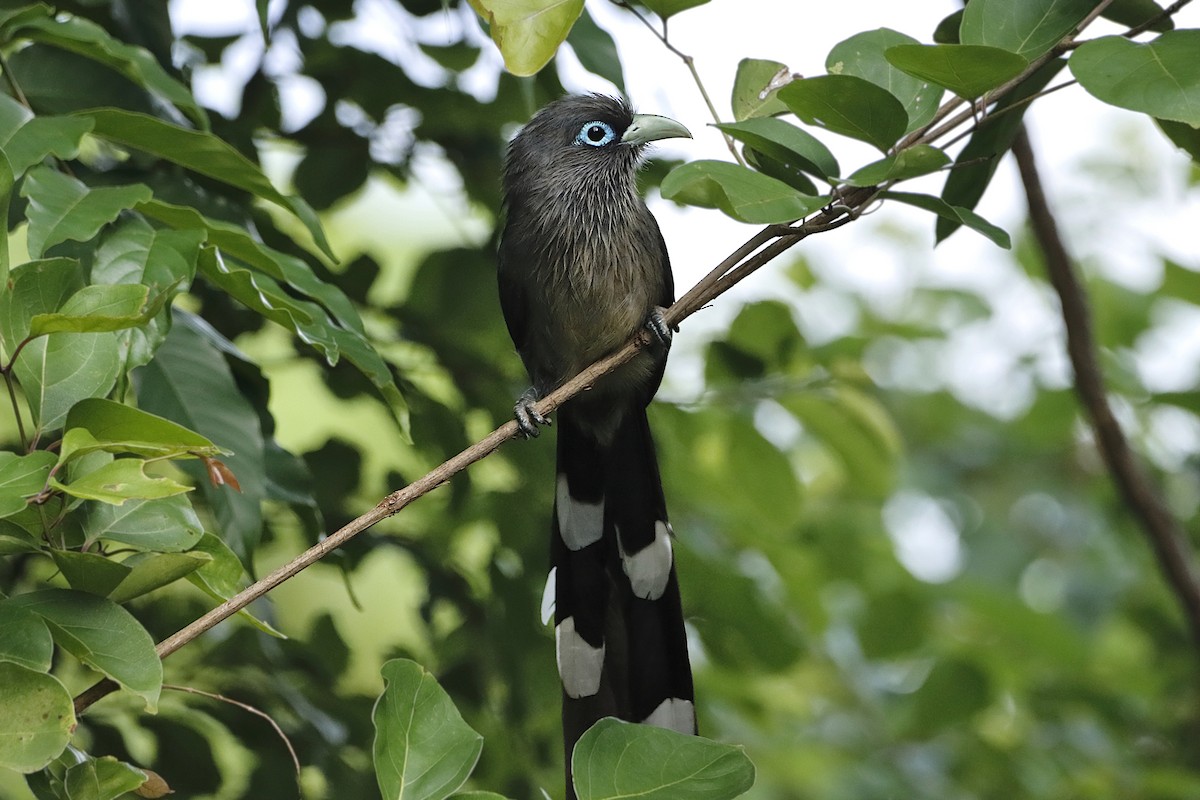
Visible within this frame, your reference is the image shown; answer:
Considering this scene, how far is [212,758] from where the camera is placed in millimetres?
2973

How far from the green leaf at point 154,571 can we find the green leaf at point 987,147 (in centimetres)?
151

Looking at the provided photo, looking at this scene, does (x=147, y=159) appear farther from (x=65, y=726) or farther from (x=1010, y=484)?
(x=1010, y=484)

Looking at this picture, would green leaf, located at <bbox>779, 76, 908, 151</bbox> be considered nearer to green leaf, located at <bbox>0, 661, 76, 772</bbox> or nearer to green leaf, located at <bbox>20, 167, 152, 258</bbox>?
green leaf, located at <bbox>20, 167, 152, 258</bbox>

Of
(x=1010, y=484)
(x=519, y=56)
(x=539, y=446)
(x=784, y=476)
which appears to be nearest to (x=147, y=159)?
(x=519, y=56)

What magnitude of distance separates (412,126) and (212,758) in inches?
72.2

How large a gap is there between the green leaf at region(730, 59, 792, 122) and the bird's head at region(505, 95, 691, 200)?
3.81 ft

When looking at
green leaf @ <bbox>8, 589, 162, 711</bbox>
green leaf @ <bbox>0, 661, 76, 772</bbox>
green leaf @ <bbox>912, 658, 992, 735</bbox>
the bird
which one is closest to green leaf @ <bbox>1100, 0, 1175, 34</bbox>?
the bird

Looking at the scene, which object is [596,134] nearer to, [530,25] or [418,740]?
[530,25]

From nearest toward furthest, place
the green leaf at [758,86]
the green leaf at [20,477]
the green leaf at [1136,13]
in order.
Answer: the green leaf at [20,477], the green leaf at [1136,13], the green leaf at [758,86]

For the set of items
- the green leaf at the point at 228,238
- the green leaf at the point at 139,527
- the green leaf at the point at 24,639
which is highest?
the green leaf at the point at 228,238

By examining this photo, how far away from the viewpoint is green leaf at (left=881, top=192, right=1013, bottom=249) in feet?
6.17

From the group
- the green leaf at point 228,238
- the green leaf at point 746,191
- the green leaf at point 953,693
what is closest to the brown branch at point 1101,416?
the green leaf at point 953,693

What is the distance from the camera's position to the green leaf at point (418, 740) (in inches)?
64.1

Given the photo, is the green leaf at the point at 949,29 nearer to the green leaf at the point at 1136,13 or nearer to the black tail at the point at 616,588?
the green leaf at the point at 1136,13
